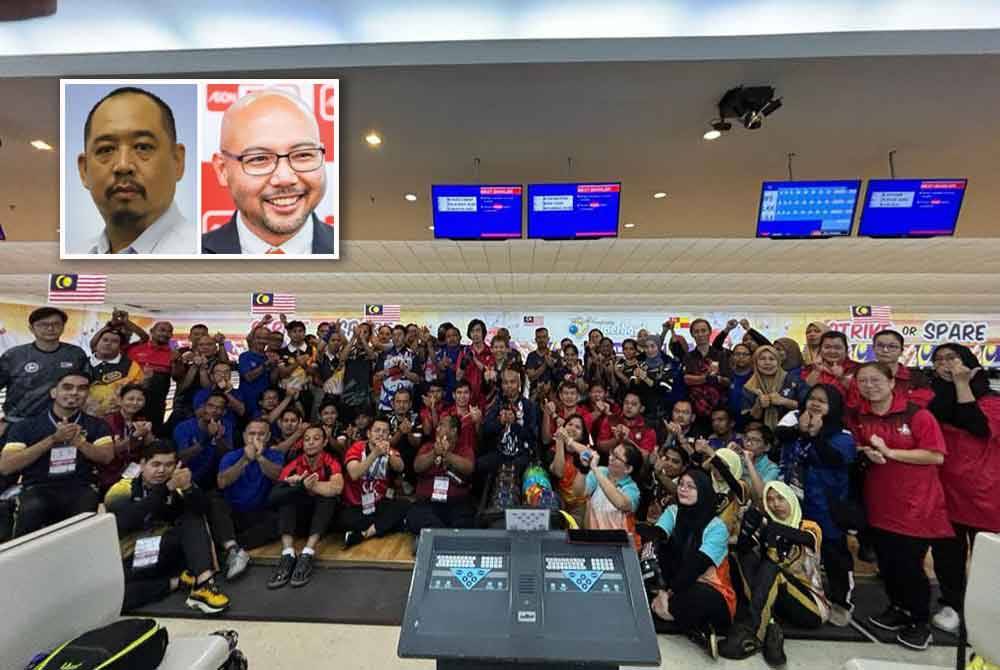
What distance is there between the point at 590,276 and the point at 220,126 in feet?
22.7

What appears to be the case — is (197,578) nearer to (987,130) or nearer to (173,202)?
(173,202)

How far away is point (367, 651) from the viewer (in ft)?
7.09

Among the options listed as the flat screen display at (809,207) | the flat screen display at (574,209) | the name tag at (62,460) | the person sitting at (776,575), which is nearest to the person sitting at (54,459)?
the name tag at (62,460)

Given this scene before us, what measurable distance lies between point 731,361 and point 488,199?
8.63 ft

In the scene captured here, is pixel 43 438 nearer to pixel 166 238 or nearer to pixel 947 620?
pixel 166 238

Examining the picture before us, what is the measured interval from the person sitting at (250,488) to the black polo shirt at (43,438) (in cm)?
76

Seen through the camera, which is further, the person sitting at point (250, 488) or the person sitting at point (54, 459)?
the person sitting at point (250, 488)

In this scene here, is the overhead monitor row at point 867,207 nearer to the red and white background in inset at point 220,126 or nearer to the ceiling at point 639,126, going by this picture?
the ceiling at point 639,126

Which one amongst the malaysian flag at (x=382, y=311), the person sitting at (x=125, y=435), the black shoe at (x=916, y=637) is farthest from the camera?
the malaysian flag at (x=382, y=311)

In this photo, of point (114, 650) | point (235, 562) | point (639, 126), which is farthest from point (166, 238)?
point (639, 126)

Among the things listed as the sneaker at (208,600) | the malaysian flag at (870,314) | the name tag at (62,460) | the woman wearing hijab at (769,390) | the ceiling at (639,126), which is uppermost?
the ceiling at (639,126)

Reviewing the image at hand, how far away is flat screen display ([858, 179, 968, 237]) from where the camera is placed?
3.65 meters

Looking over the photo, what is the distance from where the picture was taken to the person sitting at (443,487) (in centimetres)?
314

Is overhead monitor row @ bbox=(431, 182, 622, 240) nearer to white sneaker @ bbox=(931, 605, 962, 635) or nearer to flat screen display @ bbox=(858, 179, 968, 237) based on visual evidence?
flat screen display @ bbox=(858, 179, 968, 237)
